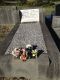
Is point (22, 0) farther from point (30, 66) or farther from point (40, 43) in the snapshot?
point (30, 66)

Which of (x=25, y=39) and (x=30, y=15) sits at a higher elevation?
(x=25, y=39)

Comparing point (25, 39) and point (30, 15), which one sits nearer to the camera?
point (25, 39)

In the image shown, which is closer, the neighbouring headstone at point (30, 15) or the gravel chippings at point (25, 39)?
the gravel chippings at point (25, 39)

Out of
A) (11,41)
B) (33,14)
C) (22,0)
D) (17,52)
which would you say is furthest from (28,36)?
(22,0)

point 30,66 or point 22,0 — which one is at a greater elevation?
point 30,66

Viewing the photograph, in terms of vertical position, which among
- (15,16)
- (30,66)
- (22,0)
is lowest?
(22,0)

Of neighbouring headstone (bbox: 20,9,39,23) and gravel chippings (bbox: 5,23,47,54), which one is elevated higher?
gravel chippings (bbox: 5,23,47,54)

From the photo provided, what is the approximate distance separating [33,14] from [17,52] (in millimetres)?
11281

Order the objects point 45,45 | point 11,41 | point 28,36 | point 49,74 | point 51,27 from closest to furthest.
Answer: point 49,74 < point 45,45 < point 11,41 < point 28,36 < point 51,27

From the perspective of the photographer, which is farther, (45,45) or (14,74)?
(45,45)

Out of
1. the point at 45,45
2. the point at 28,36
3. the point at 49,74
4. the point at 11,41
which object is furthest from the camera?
the point at 28,36

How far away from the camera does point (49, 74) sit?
9070mm

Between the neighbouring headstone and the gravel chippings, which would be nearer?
the gravel chippings

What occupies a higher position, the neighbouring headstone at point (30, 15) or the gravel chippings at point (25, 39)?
the gravel chippings at point (25, 39)
